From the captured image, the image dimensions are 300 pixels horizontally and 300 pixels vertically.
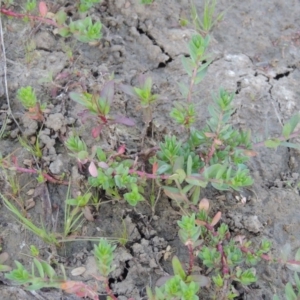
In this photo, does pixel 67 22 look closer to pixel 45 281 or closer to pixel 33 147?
pixel 33 147

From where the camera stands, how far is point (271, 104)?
275 cm

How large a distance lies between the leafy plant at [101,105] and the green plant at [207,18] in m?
0.67

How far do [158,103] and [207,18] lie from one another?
52cm

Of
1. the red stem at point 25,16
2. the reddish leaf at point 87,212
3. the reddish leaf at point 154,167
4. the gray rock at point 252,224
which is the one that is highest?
the red stem at point 25,16

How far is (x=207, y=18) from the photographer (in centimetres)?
271

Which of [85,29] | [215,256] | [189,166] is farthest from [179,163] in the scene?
[85,29]

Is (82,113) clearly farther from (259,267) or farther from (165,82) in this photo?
(259,267)

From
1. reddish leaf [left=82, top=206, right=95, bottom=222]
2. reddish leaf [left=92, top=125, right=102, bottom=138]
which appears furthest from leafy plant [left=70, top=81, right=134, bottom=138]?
reddish leaf [left=82, top=206, right=95, bottom=222]

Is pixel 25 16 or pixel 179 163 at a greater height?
pixel 25 16

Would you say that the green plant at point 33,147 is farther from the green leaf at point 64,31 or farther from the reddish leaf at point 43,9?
the reddish leaf at point 43,9

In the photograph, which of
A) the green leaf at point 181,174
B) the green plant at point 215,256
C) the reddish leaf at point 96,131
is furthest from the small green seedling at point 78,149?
the green plant at point 215,256

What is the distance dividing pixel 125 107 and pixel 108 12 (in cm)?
68

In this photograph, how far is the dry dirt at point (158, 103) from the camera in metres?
2.29

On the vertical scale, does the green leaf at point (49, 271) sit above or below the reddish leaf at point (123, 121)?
below
